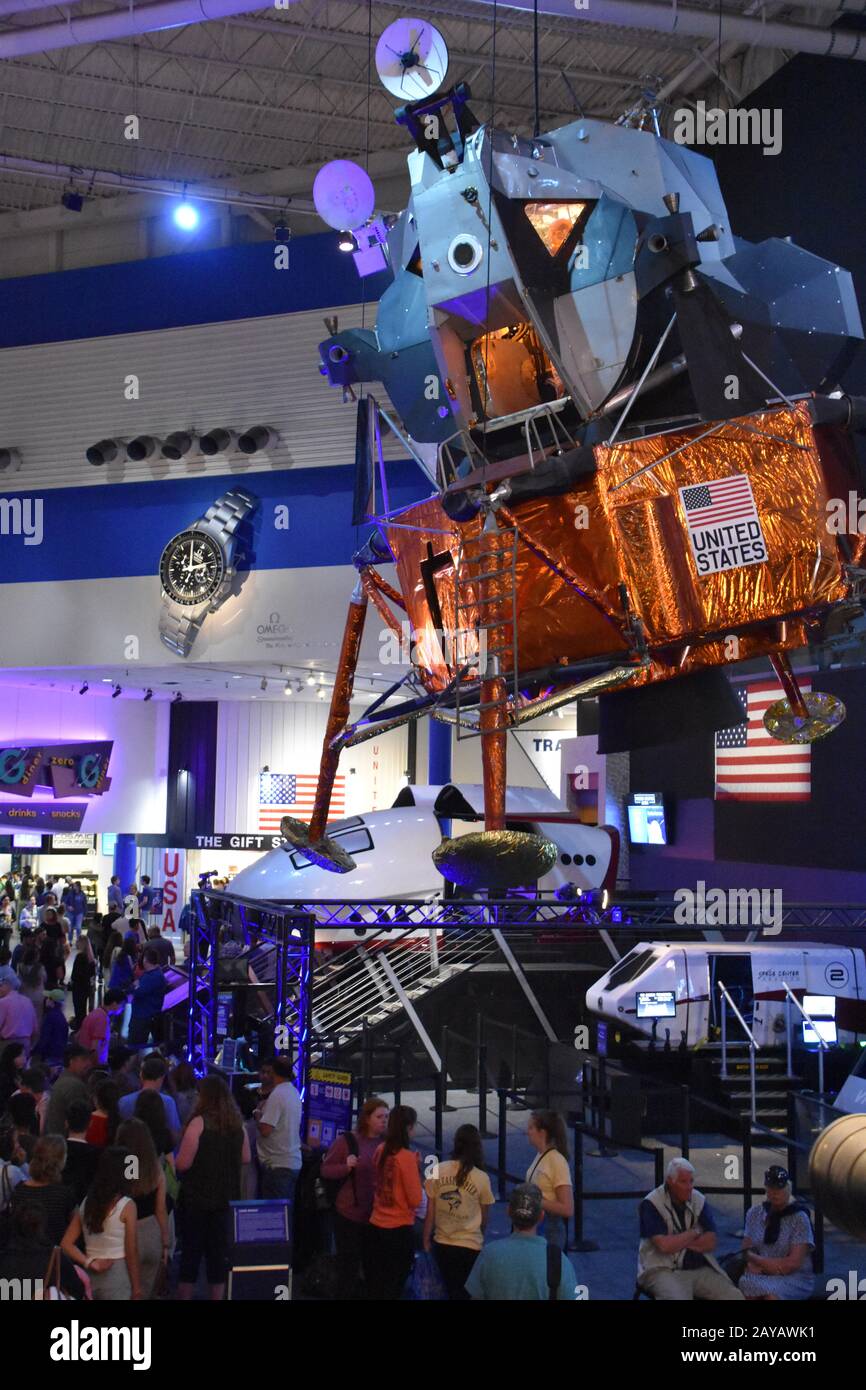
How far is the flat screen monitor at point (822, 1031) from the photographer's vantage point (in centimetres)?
1234

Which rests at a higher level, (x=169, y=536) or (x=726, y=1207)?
(x=169, y=536)

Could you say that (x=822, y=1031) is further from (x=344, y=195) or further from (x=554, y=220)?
(x=344, y=195)

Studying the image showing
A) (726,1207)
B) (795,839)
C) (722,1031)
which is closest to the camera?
(726,1207)

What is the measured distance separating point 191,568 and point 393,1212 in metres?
14.5

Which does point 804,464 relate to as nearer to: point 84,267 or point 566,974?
point 566,974

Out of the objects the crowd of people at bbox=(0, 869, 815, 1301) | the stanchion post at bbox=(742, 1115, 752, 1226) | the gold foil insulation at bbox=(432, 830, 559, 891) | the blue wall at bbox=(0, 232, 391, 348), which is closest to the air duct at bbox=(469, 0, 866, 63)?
the blue wall at bbox=(0, 232, 391, 348)

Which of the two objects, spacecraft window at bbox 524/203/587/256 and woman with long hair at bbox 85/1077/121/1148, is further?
woman with long hair at bbox 85/1077/121/1148

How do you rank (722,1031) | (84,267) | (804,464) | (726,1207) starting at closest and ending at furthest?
1. (804,464)
2. (726,1207)
3. (722,1031)
4. (84,267)

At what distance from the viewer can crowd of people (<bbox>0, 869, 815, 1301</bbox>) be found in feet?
18.1

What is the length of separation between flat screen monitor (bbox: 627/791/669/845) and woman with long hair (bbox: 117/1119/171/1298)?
40.6ft

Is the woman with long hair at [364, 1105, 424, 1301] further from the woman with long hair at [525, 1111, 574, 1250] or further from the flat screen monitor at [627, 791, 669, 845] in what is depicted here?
the flat screen monitor at [627, 791, 669, 845]

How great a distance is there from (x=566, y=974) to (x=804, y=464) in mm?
9343

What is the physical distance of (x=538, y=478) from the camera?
696cm
